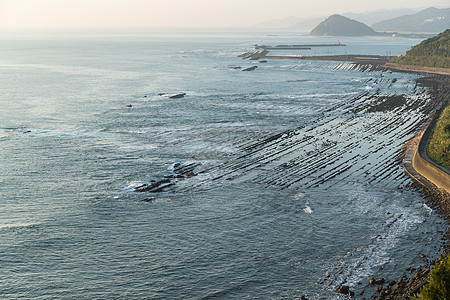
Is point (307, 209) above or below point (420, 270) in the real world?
above

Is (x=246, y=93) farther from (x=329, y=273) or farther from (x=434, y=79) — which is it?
(x=329, y=273)

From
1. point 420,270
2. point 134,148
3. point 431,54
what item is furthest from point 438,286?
point 431,54

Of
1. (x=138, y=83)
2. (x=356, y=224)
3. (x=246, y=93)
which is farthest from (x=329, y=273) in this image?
(x=138, y=83)

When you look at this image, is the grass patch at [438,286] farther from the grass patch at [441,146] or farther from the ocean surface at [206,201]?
the grass patch at [441,146]

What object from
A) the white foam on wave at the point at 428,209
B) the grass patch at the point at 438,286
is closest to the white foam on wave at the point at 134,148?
the white foam on wave at the point at 428,209

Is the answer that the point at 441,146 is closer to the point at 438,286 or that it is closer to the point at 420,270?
the point at 420,270

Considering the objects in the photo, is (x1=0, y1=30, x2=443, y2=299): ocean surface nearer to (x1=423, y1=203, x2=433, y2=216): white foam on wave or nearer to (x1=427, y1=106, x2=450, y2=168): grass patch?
(x1=423, y1=203, x2=433, y2=216): white foam on wave

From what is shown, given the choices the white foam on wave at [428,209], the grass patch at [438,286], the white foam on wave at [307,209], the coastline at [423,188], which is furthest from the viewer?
the white foam on wave at [307,209]
